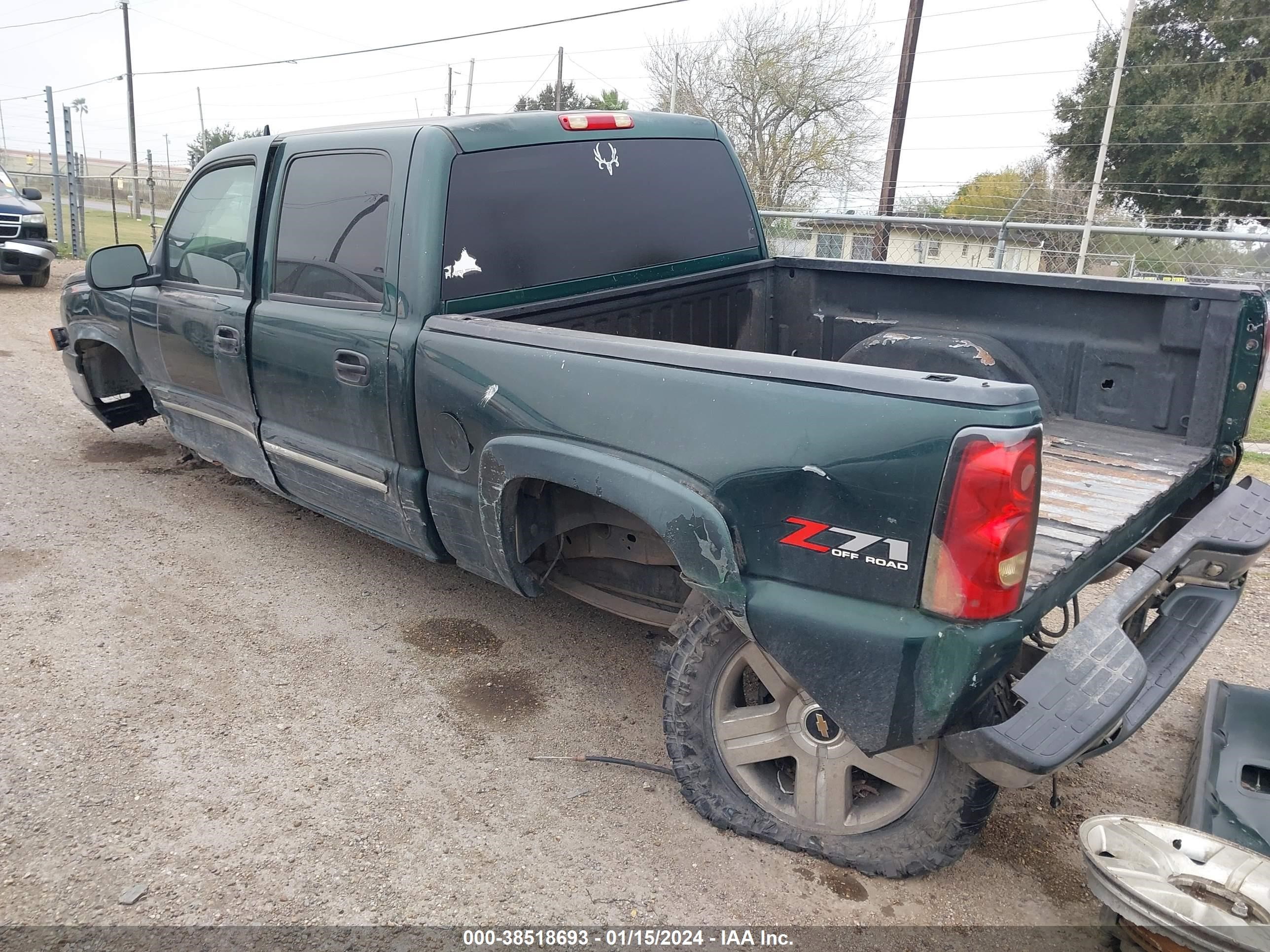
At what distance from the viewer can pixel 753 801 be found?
2705mm

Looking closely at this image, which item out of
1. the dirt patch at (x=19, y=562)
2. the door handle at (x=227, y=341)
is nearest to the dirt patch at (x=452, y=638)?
the door handle at (x=227, y=341)

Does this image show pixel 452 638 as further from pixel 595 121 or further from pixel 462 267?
pixel 595 121

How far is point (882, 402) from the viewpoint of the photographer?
2096 millimetres

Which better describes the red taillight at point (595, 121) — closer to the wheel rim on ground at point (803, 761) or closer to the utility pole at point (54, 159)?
the wheel rim on ground at point (803, 761)

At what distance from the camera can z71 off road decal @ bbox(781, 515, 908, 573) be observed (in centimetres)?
211

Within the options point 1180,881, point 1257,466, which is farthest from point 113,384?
point 1257,466

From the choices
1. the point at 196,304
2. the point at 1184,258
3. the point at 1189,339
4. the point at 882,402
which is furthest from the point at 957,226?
the point at 882,402

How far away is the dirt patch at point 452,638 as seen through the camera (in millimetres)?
3867

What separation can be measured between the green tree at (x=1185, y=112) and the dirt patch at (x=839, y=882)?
2198 cm

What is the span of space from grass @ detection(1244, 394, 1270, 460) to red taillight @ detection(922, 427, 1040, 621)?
5.87 m

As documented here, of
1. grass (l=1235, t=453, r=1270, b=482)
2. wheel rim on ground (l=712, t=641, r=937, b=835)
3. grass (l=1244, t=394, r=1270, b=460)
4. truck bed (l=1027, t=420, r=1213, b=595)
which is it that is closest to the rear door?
wheel rim on ground (l=712, t=641, r=937, b=835)

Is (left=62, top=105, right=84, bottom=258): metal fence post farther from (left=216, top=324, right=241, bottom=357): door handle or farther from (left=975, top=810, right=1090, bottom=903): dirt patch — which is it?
(left=975, top=810, right=1090, bottom=903): dirt patch

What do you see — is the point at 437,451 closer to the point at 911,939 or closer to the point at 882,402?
the point at 882,402

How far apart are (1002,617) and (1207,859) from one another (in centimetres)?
85
